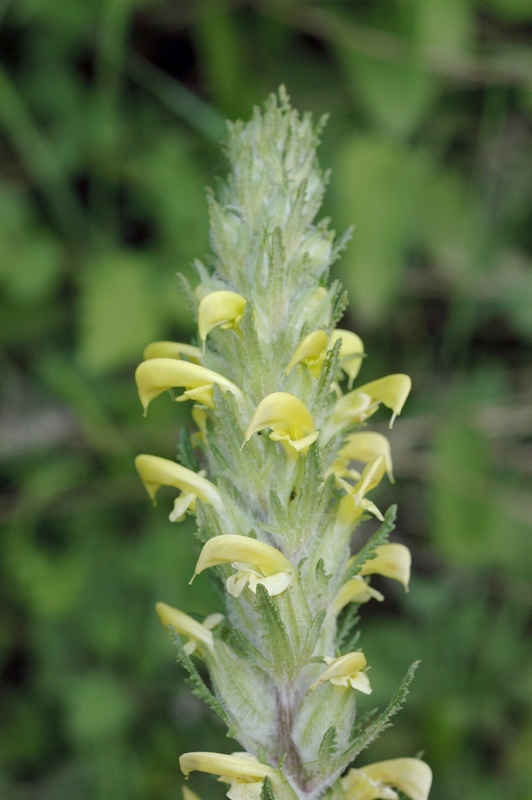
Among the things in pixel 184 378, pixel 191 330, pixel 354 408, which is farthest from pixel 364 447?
pixel 191 330

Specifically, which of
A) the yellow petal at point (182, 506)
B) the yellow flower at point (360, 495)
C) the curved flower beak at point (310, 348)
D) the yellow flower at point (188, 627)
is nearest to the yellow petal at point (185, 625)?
the yellow flower at point (188, 627)

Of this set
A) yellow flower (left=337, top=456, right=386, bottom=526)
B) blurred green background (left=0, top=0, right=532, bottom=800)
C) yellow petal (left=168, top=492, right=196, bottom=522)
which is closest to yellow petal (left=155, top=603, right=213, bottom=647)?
yellow petal (left=168, top=492, right=196, bottom=522)

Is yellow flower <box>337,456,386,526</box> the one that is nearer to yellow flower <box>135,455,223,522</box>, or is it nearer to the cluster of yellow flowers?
the cluster of yellow flowers

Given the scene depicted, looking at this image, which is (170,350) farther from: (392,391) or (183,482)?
(392,391)

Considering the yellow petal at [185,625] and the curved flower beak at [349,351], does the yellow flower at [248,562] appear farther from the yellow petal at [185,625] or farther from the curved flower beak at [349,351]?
the curved flower beak at [349,351]

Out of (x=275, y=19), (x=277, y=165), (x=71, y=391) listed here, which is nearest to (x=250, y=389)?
(x=277, y=165)

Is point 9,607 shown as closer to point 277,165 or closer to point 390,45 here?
point 277,165
